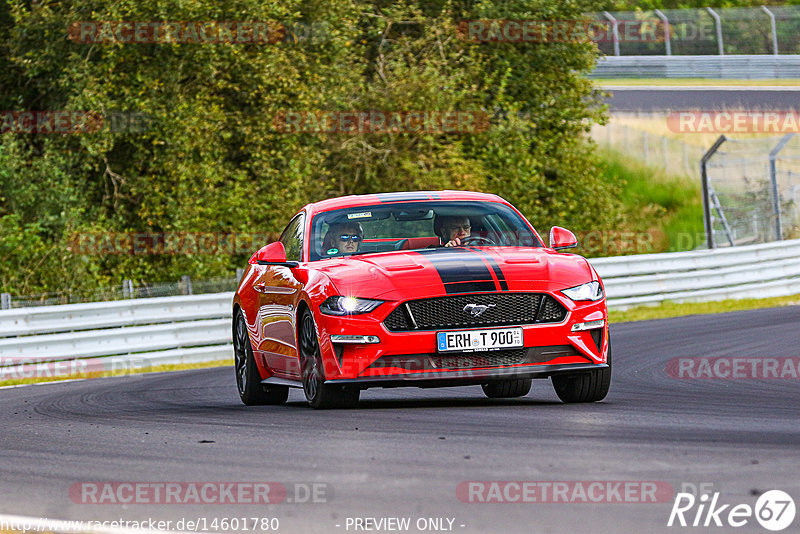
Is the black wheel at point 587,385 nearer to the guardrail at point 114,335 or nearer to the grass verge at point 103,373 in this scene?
the grass verge at point 103,373

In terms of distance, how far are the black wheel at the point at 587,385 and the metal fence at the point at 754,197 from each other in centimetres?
1463

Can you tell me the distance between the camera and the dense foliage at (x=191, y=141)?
25656mm

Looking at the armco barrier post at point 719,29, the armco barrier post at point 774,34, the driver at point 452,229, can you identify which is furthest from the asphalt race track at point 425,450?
the armco barrier post at point 719,29

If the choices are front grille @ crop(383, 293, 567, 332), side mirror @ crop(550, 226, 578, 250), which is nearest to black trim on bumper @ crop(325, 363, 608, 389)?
front grille @ crop(383, 293, 567, 332)

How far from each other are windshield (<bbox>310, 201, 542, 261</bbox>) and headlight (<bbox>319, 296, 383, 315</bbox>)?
1.00 metres

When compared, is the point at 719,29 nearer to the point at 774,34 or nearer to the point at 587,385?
the point at 774,34

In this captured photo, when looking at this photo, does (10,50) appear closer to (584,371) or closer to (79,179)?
(79,179)

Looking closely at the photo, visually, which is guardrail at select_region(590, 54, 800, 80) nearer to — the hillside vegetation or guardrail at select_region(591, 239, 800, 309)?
the hillside vegetation

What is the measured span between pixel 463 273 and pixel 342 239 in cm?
144

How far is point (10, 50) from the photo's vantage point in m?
27.8

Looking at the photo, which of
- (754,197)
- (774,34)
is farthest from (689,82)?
(754,197)

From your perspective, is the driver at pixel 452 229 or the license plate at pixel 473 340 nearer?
the license plate at pixel 473 340

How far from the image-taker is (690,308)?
2252 cm

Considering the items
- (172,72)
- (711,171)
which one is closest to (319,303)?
(172,72)
